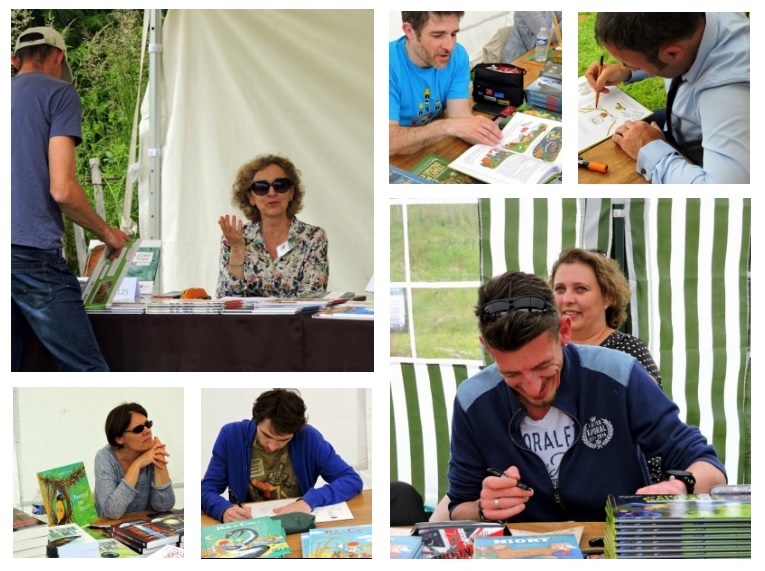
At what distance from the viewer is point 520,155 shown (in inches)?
105

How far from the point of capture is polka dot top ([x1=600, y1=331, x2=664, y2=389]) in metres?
2.73

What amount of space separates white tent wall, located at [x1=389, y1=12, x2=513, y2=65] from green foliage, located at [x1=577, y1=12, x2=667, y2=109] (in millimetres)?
217

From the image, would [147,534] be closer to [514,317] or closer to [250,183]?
[514,317]

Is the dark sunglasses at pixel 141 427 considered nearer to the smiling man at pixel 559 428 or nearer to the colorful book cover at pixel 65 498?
the colorful book cover at pixel 65 498

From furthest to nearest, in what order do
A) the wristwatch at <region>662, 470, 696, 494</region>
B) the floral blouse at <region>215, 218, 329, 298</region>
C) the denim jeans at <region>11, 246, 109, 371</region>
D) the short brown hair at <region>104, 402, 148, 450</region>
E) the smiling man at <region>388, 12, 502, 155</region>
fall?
the floral blouse at <region>215, 218, 329, 298</region> < the denim jeans at <region>11, 246, 109, 371</region> < the short brown hair at <region>104, 402, 148, 450</region> < the smiling man at <region>388, 12, 502, 155</region> < the wristwatch at <region>662, 470, 696, 494</region>

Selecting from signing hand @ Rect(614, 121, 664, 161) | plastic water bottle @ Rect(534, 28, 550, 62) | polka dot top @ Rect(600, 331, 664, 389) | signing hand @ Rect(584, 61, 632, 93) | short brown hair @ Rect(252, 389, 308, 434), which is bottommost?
short brown hair @ Rect(252, 389, 308, 434)

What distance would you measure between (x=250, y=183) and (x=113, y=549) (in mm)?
1954

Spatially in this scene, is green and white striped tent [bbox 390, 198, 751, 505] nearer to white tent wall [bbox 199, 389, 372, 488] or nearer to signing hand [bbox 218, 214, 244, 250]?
white tent wall [bbox 199, 389, 372, 488]

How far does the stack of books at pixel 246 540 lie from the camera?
2672 millimetres

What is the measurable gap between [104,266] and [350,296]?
38.2 inches

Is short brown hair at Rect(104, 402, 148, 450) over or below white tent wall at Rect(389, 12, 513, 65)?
below

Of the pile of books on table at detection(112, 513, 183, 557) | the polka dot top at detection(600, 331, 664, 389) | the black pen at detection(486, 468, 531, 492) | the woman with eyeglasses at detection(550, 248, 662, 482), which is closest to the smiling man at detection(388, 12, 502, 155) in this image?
the woman with eyeglasses at detection(550, 248, 662, 482)

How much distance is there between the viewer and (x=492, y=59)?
105 inches
